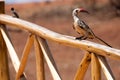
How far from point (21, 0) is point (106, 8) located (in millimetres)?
8373

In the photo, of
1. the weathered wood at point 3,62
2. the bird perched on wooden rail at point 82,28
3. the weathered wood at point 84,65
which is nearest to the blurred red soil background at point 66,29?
the weathered wood at point 3,62

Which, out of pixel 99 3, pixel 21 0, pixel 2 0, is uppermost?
pixel 2 0

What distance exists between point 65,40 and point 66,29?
12.8m

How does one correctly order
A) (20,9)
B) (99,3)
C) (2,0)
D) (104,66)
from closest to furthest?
(104,66)
(2,0)
(99,3)
(20,9)

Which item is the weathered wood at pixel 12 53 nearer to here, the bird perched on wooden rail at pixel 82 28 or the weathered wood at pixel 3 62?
the weathered wood at pixel 3 62

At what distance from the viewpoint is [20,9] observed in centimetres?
2230

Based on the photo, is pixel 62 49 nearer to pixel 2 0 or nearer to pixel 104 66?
pixel 2 0

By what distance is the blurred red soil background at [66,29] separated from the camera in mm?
11859

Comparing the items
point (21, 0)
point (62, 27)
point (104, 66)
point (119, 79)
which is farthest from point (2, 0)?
point (21, 0)

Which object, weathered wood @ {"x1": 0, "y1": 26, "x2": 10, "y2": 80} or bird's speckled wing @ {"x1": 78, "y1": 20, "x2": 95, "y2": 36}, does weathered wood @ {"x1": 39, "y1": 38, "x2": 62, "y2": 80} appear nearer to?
bird's speckled wing @ {"x1": 78, "y1": 20, "x2": 95, "y2": 36}

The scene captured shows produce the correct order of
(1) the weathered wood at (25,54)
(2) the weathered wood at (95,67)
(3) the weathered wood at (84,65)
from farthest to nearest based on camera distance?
(1) the weathered wood at (25,54) → (3) the weathered wood at (84,65) → (2) the weathered wood at (95,67)

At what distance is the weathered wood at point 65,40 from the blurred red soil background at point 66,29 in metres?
5.91

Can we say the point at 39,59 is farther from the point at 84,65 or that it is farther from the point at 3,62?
the point at 3,62

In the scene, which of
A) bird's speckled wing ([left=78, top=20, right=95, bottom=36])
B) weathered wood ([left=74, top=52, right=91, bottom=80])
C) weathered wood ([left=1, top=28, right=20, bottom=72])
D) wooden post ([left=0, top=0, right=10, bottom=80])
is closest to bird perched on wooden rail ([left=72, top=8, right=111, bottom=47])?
bird's speckled wing ([left=78, top=20, right=95, bottom=36])
